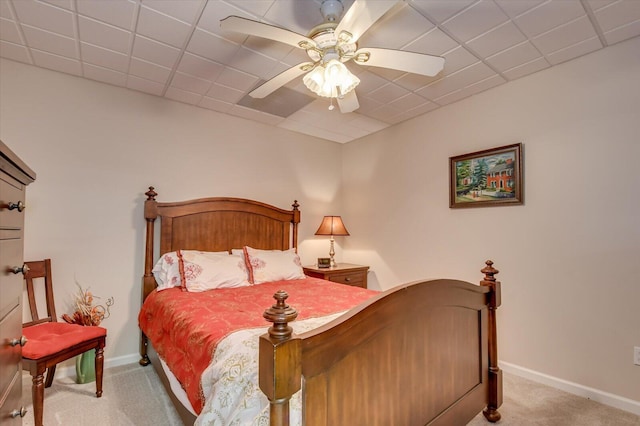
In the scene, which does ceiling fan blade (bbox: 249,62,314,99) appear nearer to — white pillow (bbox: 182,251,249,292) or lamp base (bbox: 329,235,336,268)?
white pillow (bbox: 182,251,249,292)

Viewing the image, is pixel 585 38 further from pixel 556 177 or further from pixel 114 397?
pixel 114 397

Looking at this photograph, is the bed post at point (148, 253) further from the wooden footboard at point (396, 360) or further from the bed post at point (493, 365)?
the bed post at point (493, 365)

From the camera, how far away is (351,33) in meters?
1.64

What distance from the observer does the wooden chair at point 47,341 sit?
70.4 inches

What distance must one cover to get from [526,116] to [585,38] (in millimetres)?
643

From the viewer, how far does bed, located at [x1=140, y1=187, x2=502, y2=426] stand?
3.15 ft

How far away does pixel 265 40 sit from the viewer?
7.15 ft

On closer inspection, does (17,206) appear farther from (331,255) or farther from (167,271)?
(331,255)

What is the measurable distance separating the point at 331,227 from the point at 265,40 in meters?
2.36

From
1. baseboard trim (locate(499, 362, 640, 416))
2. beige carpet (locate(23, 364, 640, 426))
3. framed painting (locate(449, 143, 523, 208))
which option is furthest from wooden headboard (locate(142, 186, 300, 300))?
baseboard trim (locate(499, 362, 640, 416))

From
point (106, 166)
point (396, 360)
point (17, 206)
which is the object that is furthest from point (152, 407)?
point (106, 166)

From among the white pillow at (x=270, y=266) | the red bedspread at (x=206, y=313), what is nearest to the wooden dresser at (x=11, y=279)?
the red bedspread at (x=206, y=313)

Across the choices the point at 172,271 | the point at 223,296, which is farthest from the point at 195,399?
the point at 172,271

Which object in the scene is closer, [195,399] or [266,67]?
[195,399]
